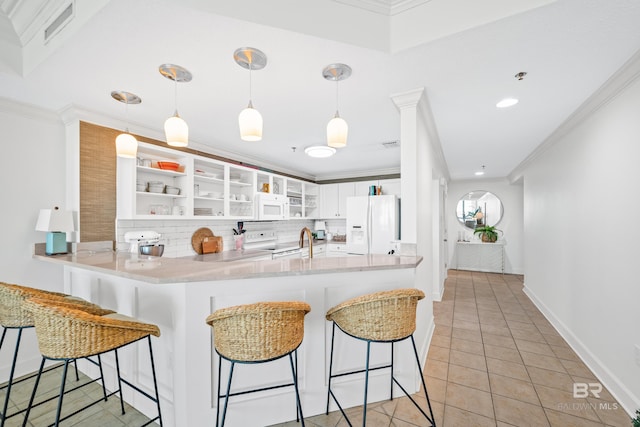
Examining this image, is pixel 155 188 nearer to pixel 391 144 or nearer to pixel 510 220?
pixel 391 144

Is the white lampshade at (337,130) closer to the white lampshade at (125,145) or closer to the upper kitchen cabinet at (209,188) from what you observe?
the white lampshade at (125,145)

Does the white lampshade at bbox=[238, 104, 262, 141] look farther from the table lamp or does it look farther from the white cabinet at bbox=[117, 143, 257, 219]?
the table lamp

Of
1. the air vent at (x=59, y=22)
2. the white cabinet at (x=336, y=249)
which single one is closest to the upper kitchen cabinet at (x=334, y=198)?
the white cabinet at (x=336, y=249)

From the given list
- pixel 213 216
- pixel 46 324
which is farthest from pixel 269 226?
pixel 46 324

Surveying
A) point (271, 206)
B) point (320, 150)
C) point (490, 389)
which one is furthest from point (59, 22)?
point (490, 389)

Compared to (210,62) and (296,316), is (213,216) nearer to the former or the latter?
(210,62)

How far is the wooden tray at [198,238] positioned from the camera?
3539mm

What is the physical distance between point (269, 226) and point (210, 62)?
3.51m

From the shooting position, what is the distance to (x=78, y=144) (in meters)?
2.42

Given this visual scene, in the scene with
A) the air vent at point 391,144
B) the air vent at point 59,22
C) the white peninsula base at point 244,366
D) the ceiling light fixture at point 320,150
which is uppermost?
the air vent at point 59,22

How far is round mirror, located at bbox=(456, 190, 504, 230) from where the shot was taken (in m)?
6.65

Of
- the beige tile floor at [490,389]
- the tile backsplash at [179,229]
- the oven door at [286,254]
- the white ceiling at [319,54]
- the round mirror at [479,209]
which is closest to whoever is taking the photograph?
the white ceiling at [319,54]

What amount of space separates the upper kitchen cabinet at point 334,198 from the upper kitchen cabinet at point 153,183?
325 cm

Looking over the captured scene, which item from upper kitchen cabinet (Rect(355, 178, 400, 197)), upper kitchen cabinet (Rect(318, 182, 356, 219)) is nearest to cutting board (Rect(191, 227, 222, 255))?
upper kitchen cabinet (Rect(318, 182, 356, 219))
